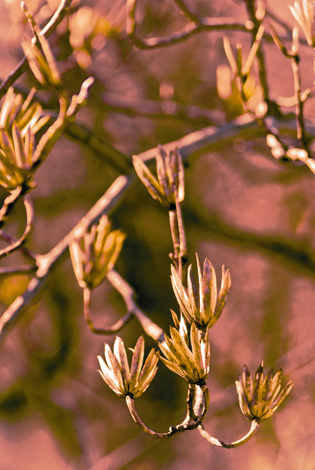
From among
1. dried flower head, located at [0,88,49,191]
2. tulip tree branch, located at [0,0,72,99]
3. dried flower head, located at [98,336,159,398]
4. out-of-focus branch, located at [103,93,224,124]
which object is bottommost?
out-of-focus branch, located at [103,93,224,124]

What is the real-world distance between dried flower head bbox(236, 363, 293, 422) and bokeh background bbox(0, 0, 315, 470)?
0.58 meters

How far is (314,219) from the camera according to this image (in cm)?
87

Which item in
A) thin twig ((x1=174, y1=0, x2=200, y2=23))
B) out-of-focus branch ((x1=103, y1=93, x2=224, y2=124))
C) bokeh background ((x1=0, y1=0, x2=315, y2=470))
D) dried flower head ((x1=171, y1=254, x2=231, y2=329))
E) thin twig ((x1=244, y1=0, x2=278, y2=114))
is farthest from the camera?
bokeh background ((x1=0, y1=0, x2=315, y2=470))

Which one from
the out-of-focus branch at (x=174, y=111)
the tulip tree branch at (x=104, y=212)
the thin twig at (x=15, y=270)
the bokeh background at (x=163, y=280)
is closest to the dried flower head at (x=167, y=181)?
the tulip tree branch at (x=104, y=212)

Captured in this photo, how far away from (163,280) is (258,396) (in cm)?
63

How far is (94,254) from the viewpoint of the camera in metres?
0.26

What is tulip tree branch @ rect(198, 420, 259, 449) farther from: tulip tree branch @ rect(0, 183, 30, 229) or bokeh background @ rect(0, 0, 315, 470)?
bokeh background @ rect(0, 0, 315, 470)

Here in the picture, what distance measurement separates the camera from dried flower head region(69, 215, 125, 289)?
0.82ft

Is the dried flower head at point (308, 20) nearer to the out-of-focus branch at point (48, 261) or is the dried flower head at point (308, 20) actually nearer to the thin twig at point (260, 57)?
the thin twig at point (260, 57)

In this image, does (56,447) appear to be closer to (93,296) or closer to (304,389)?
(93,296)

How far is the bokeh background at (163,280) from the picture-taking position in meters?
0.80

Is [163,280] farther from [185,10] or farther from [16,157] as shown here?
[16,157]

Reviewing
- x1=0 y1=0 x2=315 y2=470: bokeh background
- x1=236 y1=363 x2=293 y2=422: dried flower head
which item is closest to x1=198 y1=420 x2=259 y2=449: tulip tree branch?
x1=236 y1=363 x2=293 y2=422: dried flower head

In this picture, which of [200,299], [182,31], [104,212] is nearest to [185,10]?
[182,31]
